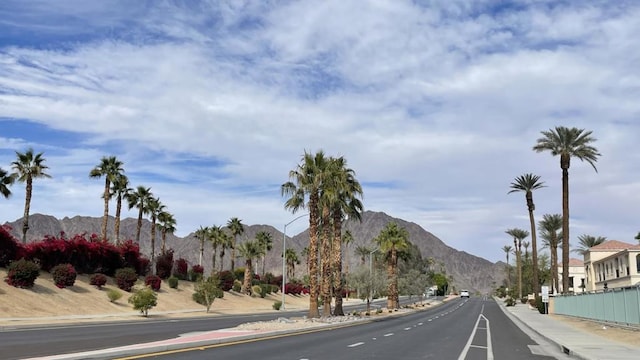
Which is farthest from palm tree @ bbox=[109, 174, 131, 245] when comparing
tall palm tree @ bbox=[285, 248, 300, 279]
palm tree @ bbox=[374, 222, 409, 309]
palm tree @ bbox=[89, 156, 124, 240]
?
tall palm tree @ bbox=[285, 248, 300, 279]

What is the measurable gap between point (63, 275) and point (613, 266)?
65.0 metres

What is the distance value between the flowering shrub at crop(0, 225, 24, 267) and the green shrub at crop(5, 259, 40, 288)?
213 centimetres

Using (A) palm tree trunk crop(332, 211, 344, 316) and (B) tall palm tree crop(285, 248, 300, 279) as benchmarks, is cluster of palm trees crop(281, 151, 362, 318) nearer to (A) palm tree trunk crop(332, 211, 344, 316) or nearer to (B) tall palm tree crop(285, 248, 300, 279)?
(A) palm tree trunk crop(332, 211, 344, 316)

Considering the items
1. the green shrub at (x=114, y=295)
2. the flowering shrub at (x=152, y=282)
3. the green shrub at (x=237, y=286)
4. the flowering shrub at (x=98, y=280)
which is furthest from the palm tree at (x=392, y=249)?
the flowering shrub at (x=98, y=280)

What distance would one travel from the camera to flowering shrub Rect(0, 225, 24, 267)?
2007 inches

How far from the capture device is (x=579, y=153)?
57.3 metres

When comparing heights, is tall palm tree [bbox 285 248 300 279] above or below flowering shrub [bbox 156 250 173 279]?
above

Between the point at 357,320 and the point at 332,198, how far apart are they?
8636 millimetres

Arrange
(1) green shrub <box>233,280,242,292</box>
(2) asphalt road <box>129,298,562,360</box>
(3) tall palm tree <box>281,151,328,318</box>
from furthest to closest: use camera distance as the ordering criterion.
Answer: (1) green shrub <box>233,280,242,292</box>
(3) tall palm tree <box>281,151,328,318</box>
(2) asphalt road <box>129,298,562,360</box>

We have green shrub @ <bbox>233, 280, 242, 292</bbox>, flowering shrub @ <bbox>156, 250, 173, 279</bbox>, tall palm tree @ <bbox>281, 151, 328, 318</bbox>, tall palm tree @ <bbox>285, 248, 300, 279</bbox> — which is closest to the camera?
tall palm tree @ <bbox>281, 151, 328, 318</bbox>

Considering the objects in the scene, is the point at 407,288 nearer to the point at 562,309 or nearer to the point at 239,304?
the point at 239,304

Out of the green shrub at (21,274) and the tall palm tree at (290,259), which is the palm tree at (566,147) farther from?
the tall palm tree at (290,259)

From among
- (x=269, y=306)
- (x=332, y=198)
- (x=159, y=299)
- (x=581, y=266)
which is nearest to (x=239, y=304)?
(x=269, y=306)

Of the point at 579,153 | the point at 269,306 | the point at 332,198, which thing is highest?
the point at 579,153
